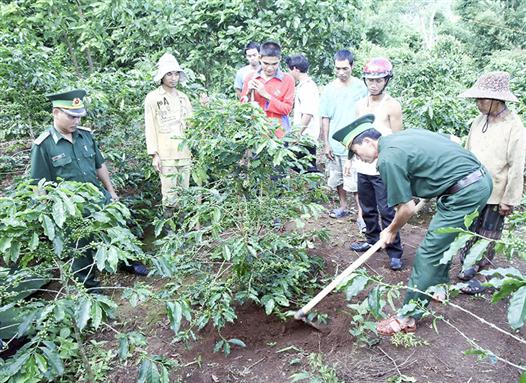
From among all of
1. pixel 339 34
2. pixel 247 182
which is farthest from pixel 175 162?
pixel 339 34


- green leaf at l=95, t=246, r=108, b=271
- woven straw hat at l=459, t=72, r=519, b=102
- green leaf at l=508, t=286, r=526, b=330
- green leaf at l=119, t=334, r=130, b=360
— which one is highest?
woven straw hat at l=459, t=72, r=519, b=102

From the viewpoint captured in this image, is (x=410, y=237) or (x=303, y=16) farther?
(x=303, y=16)

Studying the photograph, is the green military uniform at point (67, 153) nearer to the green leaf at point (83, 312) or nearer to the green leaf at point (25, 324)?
the green leaf at point (25, 324)

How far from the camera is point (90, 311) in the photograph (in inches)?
75.8

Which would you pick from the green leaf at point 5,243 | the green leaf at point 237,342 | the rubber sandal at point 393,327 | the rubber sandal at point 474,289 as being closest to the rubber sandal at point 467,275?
the rubber sandal at point 474,289

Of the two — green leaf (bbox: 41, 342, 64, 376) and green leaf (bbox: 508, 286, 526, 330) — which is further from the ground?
green leaf (bbox: 508, 286, 526, 330)

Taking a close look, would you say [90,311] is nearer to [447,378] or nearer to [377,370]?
[377,370]

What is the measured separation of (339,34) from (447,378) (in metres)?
5.93

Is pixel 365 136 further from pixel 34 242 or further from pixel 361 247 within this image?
pixel 34 242

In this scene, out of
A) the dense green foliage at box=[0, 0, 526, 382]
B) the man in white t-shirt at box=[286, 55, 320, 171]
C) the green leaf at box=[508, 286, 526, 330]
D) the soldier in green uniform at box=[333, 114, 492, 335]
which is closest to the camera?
the green leaf at box=[508, 286, 526, 330]

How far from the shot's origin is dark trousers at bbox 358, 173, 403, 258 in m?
3.82

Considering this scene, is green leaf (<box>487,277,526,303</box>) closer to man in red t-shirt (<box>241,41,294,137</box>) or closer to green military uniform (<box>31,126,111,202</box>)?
green military uniform (<box>31,126,111,202</box>)

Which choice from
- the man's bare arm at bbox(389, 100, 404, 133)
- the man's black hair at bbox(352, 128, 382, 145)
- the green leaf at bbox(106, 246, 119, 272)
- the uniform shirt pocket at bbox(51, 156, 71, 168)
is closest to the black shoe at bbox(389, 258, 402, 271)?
the man's bare arm at bbox(389, 100, 404, 133)

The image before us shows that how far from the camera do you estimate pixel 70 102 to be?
334 cm
